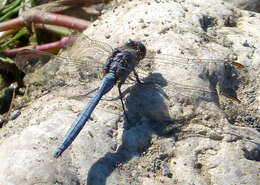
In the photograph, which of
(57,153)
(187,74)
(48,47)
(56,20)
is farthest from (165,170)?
(56,20)

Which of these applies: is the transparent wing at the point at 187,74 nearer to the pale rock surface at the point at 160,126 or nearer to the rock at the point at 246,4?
the pale rock surface at the point at 160,126

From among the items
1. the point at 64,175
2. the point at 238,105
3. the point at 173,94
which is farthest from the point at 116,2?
the point at 64,175

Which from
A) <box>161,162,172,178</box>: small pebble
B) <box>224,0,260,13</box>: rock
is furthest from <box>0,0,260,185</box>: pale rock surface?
<box>224,0,260,13</box>: rock

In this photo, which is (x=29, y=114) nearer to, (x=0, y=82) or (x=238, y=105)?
(x=0, y=82)

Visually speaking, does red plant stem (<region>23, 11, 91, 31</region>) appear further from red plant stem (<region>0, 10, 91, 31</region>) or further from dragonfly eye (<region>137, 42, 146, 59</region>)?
dragonfly eye (<region>137, 42, 146, 59</region>)

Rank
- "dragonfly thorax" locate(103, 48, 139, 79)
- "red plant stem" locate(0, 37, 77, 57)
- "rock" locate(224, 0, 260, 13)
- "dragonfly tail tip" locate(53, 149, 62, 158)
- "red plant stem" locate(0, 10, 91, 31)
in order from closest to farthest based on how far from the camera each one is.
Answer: "dragonfly tail tip" locate(53, 149, 62, 158)
"dragonfly thorax" locate(103, 48, 139, 79)
"red plant stem" locate(0, 37, 77, 57)
"red plant stem" locate(0, 10, 91, 31)
"rock" locate(224, 0, 260, 13)

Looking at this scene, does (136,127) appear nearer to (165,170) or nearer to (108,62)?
(165,170)
